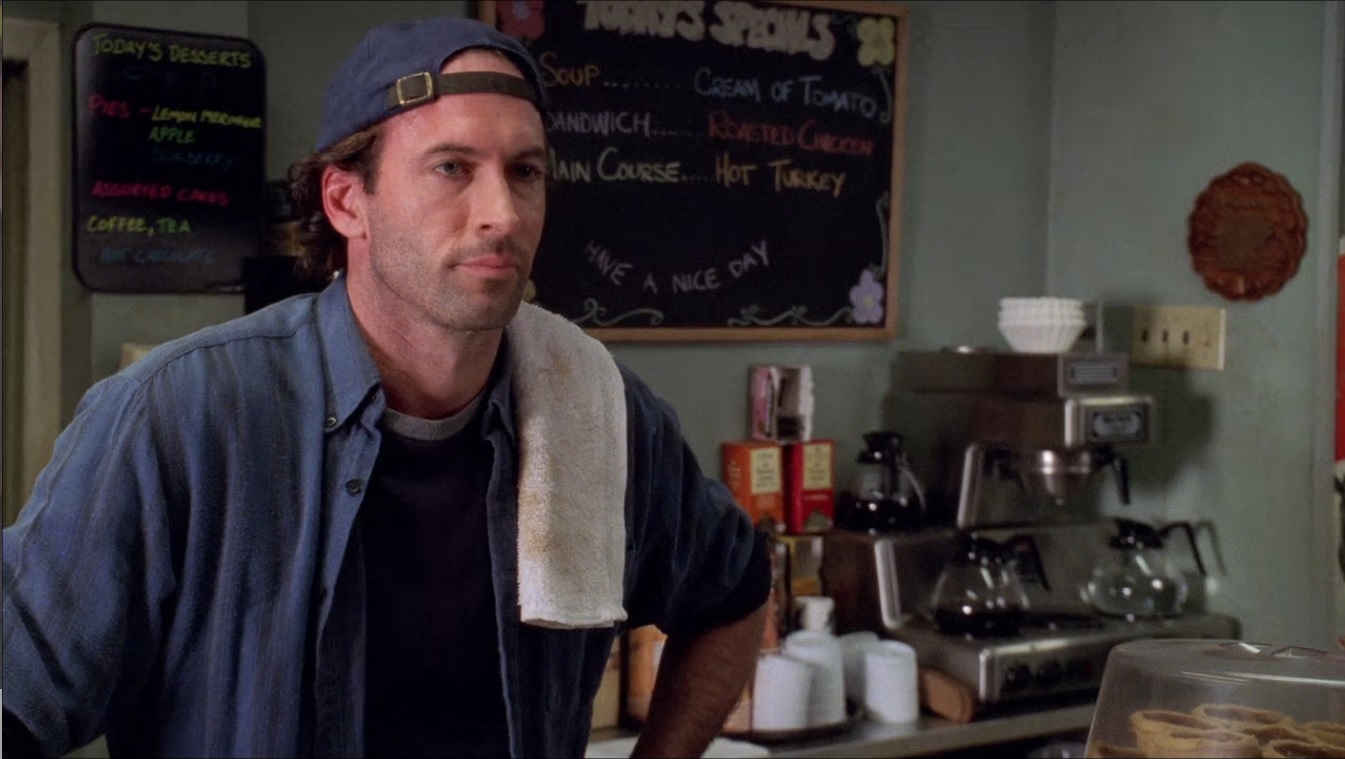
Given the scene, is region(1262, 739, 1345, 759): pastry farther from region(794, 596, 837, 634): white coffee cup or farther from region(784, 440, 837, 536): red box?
region(784, 440, 837, 536): red box

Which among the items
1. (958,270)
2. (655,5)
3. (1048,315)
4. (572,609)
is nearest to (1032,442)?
(1048,315)

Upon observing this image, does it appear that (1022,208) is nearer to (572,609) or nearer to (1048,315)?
(1048,315)

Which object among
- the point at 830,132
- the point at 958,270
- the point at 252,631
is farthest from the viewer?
the point at 958,270

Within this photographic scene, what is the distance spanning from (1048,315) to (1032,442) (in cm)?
27

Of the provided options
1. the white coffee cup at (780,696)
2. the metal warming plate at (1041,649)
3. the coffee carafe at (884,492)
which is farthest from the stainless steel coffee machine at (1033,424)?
the white coffee cup at (780,696)

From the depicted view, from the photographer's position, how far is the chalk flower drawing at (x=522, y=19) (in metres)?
2.58

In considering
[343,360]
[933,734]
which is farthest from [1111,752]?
[933,734]

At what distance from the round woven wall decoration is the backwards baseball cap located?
1.81 metres

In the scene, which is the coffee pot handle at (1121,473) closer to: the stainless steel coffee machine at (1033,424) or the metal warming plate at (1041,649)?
the stainless steel coffee machine at (1033,424)

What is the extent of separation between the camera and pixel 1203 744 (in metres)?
0.62

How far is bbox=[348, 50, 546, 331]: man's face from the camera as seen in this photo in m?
1.40

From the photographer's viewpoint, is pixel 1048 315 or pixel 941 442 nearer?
pixel 1048 315

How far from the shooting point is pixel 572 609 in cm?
151

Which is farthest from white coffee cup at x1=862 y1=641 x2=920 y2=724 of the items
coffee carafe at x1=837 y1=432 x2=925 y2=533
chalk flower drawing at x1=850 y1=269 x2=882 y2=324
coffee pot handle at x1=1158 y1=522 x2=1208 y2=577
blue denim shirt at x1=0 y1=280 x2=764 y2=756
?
blue denim shirt at x1=0 y1=280 x2=764 y2=756
